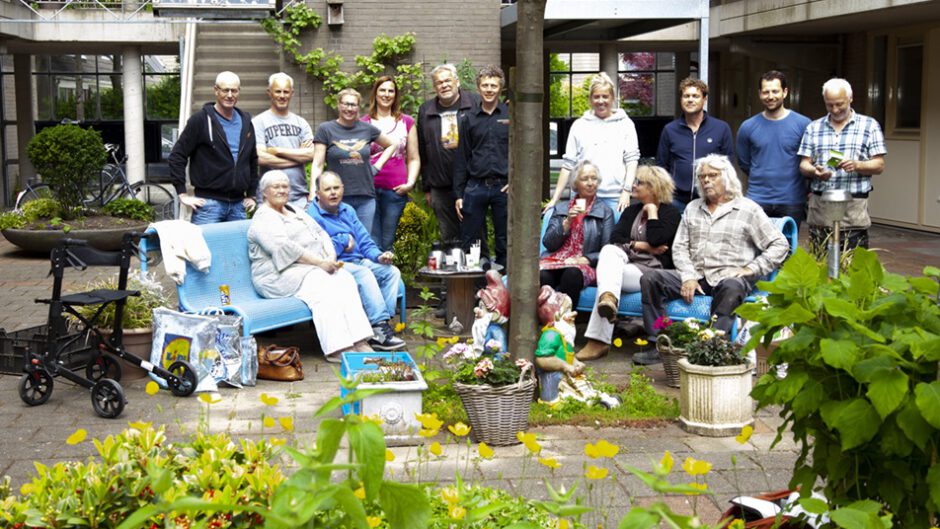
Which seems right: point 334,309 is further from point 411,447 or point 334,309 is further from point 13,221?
point 13,221

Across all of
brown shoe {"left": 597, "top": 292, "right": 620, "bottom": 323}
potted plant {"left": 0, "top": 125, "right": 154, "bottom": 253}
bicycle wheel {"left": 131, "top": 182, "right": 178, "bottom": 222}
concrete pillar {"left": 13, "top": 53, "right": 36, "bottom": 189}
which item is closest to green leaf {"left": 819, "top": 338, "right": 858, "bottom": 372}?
brown shoe {"left": 597, "top": 292, "right": 620, "bottom": 323}

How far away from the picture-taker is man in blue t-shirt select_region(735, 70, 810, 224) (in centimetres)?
855

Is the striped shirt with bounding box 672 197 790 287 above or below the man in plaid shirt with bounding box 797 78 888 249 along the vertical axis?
below

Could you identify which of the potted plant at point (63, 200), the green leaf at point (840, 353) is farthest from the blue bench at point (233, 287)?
the potted plant at point (63, 200)

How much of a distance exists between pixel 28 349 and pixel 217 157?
2241mm

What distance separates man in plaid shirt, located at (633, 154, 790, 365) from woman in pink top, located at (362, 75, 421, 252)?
8.50ft

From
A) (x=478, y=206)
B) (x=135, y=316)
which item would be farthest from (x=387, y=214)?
(x=135, y=316)

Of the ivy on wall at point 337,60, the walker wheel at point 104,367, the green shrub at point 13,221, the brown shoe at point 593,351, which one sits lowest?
the brown shoe at point 593,351

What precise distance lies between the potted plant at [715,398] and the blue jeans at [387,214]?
405 centimetres

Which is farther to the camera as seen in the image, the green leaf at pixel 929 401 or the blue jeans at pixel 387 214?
the blue jeans at pixel 387 214

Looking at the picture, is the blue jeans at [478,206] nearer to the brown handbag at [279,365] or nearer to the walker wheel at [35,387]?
the brown handbag at [279,365]

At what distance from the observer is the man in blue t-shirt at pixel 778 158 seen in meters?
8.55

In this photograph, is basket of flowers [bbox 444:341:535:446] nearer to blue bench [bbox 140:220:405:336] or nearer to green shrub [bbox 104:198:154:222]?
blue bench [bbox 140:220:405:336]

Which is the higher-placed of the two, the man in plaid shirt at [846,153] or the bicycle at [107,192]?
the man in plaid shirt at [846,153]
